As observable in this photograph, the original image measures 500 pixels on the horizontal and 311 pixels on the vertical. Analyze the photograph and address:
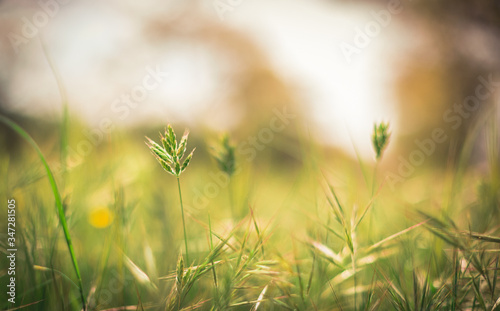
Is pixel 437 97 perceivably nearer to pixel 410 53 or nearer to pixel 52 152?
pixel 410 53

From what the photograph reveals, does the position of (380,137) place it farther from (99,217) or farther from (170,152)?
(99,217)

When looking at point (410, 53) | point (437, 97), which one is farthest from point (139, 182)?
point (437, 97)

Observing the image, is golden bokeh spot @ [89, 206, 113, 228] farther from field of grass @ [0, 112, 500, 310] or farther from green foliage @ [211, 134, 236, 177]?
green foliage @ [211, 134, 236, 177]

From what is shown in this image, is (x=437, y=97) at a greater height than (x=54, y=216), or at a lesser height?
greater

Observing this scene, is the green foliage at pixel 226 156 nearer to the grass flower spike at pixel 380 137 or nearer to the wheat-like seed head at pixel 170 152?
the wheat-like seed head at pixel 170 152

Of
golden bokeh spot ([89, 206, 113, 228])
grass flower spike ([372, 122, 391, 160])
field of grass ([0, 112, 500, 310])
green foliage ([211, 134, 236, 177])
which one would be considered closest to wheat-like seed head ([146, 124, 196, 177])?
field of grass ([0, 112, 500, 310])

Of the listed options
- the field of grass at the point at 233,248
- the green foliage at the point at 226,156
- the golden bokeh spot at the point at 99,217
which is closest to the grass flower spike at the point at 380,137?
the field of grass at the point at 233,248

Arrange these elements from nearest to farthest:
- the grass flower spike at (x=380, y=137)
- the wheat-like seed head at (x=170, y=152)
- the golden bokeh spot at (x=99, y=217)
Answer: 1. the wheat-like seed head at (x=170, y=152)
2. the grass flower spike at (x=380, y=137)
3. the golden bokeh spot at (x=99, y=217)

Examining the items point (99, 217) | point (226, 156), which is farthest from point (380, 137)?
point (99, 217)
